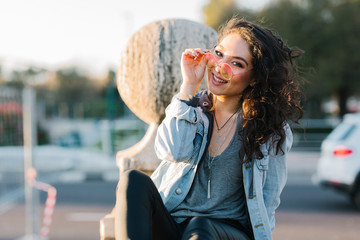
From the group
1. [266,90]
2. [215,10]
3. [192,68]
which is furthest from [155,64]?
[215,10]

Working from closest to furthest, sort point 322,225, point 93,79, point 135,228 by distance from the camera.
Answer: point 135,228, point 322,225, point 93,79

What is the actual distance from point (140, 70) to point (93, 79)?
33127mm

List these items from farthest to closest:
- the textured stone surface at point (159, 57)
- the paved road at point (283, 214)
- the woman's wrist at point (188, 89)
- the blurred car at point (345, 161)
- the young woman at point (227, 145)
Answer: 1. the blurred car at point (345, 161)
2. the paved road at point (283, 214)
3. the textured stone surface at point (159, 57)
4. the woman's wrist at point (188, 89)
5. the young woman at point (227, 145)

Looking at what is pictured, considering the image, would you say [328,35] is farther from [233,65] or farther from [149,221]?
[149,221]

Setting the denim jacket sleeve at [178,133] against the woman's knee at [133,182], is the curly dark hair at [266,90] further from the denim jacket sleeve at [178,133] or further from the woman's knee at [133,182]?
the woman's knee at [133,182]

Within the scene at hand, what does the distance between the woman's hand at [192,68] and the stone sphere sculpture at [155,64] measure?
291mm

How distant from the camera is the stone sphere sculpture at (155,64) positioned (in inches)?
86.7

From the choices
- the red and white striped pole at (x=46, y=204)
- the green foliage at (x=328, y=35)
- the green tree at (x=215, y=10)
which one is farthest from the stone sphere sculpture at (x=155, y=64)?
the green tree at (x=215, y=10)

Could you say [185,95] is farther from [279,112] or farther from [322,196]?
[322,196]

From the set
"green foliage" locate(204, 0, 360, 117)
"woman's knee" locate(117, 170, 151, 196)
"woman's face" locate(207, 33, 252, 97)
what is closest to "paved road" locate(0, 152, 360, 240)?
"woman's face" locate(207, 33, 252, 97)

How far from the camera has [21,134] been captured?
8.02m

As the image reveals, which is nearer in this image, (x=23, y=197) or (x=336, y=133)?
(x=336, y=133)

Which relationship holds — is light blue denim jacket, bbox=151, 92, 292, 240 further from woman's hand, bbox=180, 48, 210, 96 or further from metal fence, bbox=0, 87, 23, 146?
metal fence, bbox=0, 87, 23, 146

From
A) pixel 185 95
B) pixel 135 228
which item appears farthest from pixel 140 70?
pixel 135 228
